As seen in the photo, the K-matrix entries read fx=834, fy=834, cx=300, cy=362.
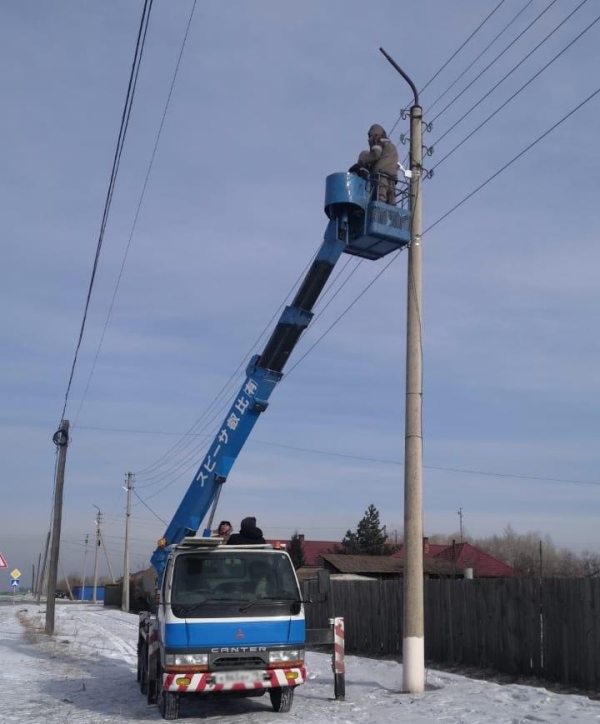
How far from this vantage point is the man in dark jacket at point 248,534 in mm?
11305

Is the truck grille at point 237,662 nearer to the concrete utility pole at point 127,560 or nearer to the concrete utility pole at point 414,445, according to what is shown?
the concrete utility pole at point 414,445

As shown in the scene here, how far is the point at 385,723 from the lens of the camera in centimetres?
952

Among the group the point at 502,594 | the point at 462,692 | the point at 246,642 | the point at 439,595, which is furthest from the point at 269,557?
the point at 439,595

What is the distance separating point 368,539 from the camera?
6147 centimetres

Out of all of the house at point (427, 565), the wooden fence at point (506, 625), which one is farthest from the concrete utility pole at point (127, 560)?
the wooden fence at point (506, 625)

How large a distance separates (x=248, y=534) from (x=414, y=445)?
2719mm

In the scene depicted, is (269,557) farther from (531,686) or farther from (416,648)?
(531,686)

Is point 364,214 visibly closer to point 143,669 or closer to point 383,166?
point 383,166

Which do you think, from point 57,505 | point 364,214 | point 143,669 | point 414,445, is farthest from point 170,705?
point 57,505

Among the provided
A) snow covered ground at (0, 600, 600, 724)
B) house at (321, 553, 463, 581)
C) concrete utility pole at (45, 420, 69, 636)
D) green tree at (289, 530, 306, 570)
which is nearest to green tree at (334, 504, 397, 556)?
green tree at (289, 530, 306, 570)

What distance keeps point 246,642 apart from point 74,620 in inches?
1066

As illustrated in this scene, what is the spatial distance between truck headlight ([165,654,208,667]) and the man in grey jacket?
7.14 meters

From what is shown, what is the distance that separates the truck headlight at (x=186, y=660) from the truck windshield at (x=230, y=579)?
Answer: 0.60m

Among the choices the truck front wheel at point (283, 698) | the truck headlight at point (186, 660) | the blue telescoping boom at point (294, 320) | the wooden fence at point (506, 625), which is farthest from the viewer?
the blue telescoping boom at point (294, 320)
